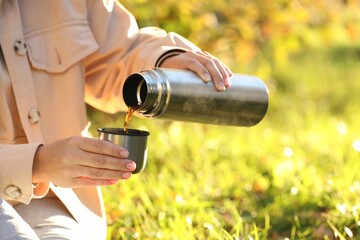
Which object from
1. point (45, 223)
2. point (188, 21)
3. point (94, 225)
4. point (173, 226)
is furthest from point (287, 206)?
point (188, 21)

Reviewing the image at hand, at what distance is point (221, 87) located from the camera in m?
2.51

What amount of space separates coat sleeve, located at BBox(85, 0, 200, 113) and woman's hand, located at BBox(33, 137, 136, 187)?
1.98ft

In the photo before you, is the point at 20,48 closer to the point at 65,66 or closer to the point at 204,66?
the point at 65,66

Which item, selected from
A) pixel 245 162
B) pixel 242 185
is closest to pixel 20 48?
pixel 242 185

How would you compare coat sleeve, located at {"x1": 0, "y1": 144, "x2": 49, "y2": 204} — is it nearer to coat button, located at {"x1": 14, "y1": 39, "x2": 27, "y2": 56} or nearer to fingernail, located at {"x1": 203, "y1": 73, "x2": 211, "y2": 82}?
coat button, located at {"x1": 14, "y1": 39, "x2": 27, "y2": 56}

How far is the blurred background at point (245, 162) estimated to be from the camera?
3266 millimetres

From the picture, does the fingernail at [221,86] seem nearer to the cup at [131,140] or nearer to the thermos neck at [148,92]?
the thermos neck at [148,92]

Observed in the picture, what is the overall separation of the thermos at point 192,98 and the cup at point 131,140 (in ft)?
0.34

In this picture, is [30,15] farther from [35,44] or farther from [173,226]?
[173,226]

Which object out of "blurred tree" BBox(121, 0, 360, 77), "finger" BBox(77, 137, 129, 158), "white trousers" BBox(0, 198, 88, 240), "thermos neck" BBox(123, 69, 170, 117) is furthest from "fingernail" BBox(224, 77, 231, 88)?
"blurred tree" BBox(121, 0, 360, 77)

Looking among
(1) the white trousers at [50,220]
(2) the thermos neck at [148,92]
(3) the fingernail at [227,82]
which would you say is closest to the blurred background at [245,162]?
(1) the white trousers at [50,220]

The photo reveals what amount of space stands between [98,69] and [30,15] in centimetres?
32

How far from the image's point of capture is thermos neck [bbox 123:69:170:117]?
233cm

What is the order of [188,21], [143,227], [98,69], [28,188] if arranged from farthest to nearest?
[188,21]
[143,227]
[98,69]
[28,188]
